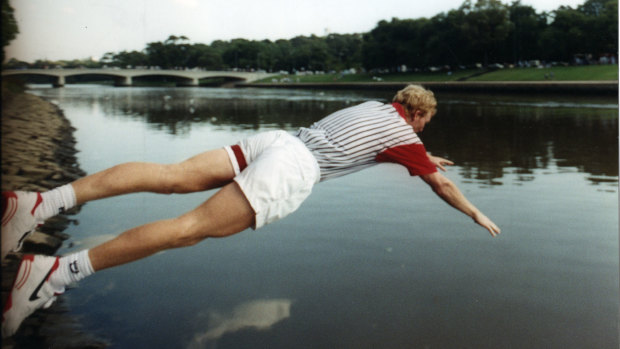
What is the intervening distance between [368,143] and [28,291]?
2.03 meters

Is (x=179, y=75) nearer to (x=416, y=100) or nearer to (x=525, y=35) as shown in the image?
(x=525, y=35)

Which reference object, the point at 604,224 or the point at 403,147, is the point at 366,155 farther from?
the point at 604,224

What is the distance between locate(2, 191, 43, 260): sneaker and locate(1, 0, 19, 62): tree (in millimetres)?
762

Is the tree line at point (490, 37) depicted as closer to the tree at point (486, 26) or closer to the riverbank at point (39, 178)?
the tree at point (486, 26)

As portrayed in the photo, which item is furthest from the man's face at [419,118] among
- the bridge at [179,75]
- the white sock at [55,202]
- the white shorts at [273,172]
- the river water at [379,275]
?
the bridge at [179,75]

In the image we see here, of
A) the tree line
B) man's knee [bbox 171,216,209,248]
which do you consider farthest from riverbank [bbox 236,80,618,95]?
man's knee [bbox 171,216,209,248]

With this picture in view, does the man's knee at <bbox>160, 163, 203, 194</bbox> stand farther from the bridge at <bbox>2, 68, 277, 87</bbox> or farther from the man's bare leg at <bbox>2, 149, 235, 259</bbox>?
the bridge at <bbox>2, 68, 277, 87</bbox>

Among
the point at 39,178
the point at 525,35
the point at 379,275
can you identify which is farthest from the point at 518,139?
the point at 525,35

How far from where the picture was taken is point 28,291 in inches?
109

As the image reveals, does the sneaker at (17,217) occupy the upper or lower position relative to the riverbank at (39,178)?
upper

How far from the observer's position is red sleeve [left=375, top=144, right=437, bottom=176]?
3477 millimetres

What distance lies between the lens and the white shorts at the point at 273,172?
3.10 meters

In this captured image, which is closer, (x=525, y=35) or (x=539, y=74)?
(x=539, y=74)

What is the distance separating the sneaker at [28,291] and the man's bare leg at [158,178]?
375 millimetres
